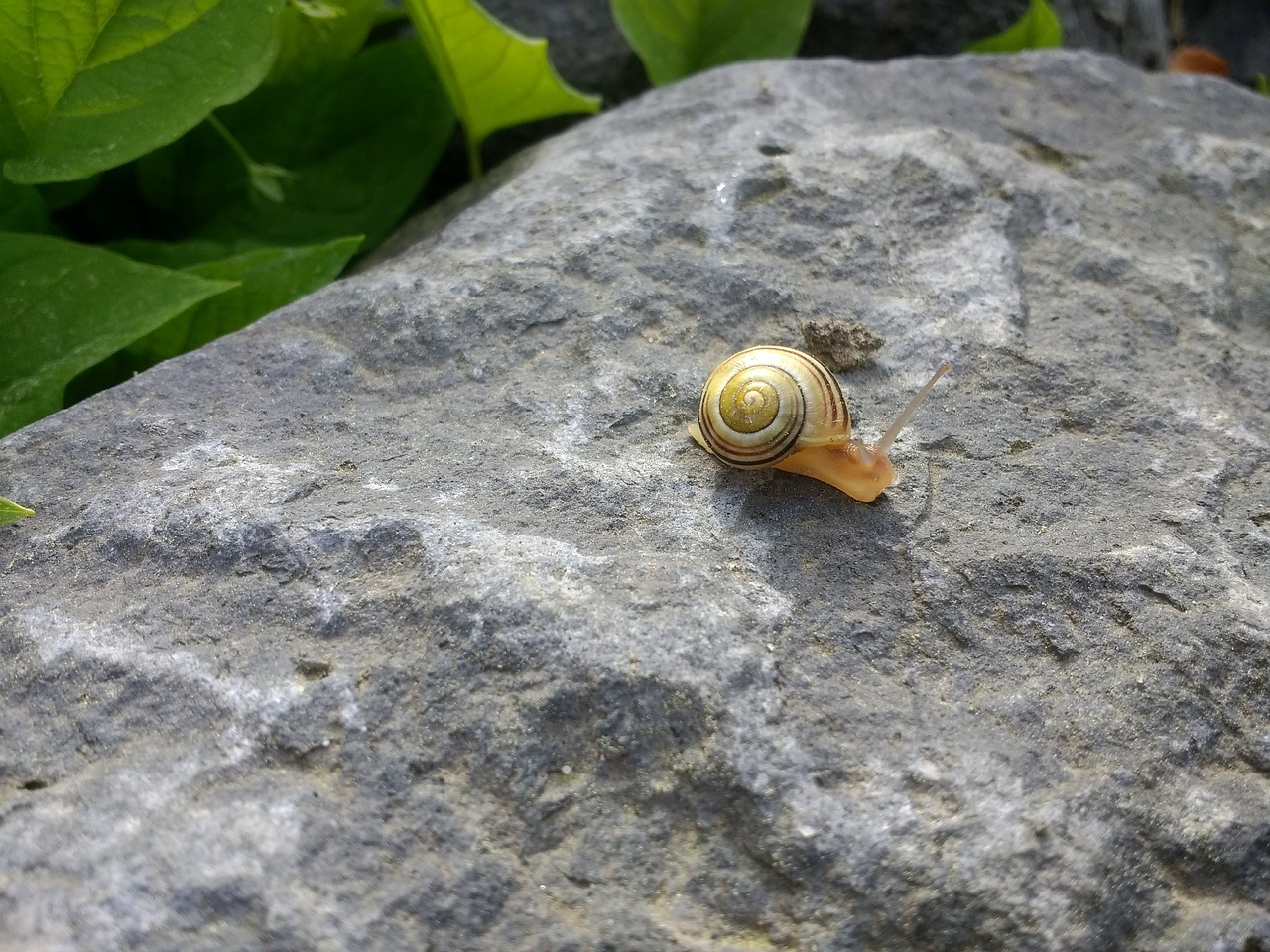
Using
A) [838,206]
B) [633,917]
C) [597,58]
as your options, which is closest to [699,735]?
[633,917]

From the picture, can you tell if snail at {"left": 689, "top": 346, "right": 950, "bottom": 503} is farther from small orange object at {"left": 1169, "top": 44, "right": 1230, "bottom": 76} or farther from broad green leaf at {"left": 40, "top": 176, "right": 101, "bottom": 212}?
small orange object at {"left": 1169, "top": 44, "right": 1230, "bottom": 76}

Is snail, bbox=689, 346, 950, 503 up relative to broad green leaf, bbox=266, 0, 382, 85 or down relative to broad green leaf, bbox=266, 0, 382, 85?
down

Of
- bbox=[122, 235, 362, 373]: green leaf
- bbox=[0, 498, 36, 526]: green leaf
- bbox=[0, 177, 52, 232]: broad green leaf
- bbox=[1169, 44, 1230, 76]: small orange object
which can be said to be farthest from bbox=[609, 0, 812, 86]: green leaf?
bbox=[0, 498, 36, 526]: green leaf

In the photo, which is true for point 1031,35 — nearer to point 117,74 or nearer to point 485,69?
point 485,69

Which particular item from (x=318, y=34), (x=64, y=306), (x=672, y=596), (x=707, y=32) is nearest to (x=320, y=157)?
(x=318, y=34)

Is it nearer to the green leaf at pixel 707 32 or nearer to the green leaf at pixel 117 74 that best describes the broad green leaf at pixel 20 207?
the green leaf at pixel 117 74
